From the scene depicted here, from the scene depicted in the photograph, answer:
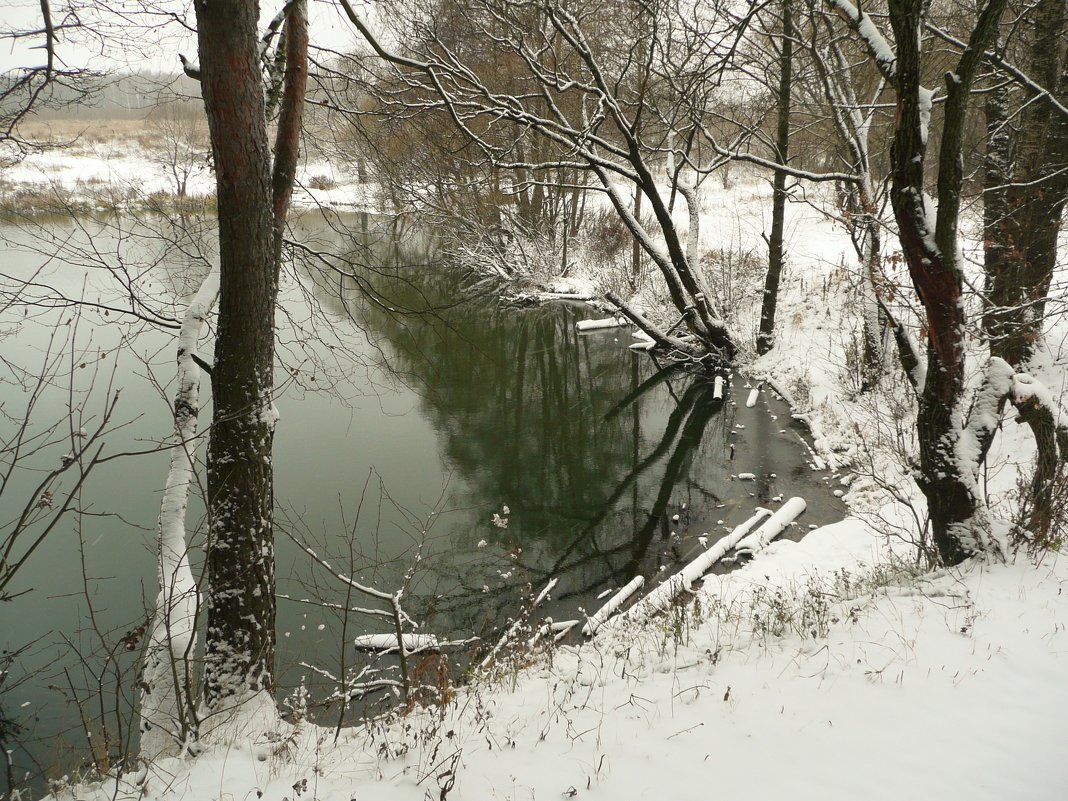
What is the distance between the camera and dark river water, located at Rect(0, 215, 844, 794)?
222 inches

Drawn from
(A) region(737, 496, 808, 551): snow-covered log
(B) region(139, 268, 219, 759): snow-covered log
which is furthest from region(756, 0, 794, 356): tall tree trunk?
(B) region(139, 268, 219, 759): snow-covered log

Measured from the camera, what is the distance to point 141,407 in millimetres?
10906

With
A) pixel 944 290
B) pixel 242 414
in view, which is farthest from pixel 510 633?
pixel 944 290

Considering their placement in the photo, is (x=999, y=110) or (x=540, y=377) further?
(x=540, y=377)

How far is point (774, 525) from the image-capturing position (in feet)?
25.7

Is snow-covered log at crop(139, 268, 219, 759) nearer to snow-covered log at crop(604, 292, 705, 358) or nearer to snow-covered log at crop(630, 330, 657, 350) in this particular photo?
snow-covered log at crop(604, 292, 705, 358)

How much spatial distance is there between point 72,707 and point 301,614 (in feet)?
6.59

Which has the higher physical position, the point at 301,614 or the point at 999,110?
the point at 999,110

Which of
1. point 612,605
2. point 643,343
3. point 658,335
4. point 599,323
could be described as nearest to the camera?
point 612,605

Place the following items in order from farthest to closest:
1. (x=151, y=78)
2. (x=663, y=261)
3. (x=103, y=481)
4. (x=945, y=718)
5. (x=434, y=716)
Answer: (x=663, y=261), (x=103, y=481), (x=151, y=78), (x=434, y=716), (x=945, y=718)

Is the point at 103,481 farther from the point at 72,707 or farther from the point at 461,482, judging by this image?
the point at 461,482

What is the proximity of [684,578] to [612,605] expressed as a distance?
88 centimetres

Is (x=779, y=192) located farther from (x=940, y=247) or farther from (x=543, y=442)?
(x=940, y=247)

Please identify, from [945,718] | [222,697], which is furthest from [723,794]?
[222,697]
